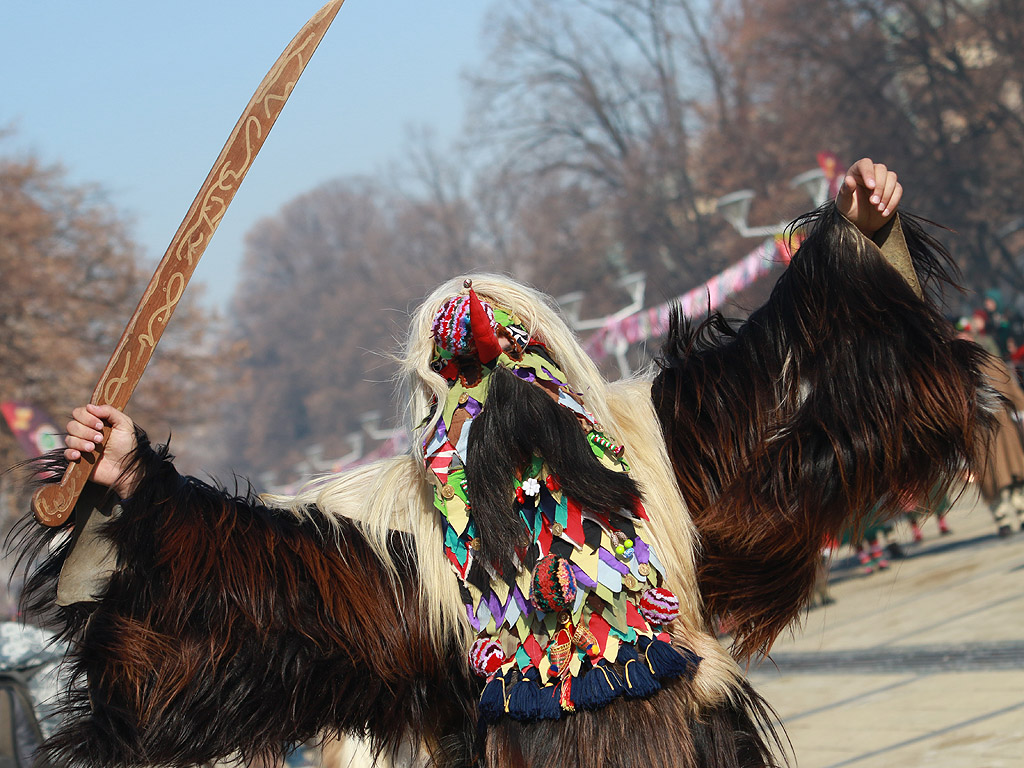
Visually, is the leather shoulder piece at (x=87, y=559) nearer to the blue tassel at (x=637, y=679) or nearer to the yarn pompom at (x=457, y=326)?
the yarn pompom at (x=457, y=326)

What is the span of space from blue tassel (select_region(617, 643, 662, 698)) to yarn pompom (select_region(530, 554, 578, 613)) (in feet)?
0.55

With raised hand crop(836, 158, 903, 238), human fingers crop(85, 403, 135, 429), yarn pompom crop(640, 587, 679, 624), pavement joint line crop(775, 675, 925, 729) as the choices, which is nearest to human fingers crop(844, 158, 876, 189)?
raised hand crop(836, 158, 903, 238)

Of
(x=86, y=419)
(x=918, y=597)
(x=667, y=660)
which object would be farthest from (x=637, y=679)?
(x=918, y=597)

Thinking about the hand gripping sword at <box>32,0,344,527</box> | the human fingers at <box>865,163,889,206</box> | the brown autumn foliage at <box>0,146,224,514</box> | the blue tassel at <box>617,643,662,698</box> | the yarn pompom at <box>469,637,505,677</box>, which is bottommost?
the blue tassel at <box>617,643,662,698</box>

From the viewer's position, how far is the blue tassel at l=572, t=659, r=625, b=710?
209 cm

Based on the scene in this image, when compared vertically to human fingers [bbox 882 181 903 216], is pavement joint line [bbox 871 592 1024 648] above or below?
below

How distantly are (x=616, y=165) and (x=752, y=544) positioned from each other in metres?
28.6

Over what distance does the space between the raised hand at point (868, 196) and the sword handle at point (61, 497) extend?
5.89 feet

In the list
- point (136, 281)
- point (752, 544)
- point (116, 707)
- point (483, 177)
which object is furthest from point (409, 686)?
point (483, 177)

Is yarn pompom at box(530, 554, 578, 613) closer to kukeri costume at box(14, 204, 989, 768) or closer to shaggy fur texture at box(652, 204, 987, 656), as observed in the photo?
kukeri costume at box(14, 204, 989, 768)

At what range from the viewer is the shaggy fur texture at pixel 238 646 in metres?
2.16

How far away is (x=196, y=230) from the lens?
2346mm

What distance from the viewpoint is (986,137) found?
2242cm

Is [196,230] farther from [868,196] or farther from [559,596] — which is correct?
[868,196]
